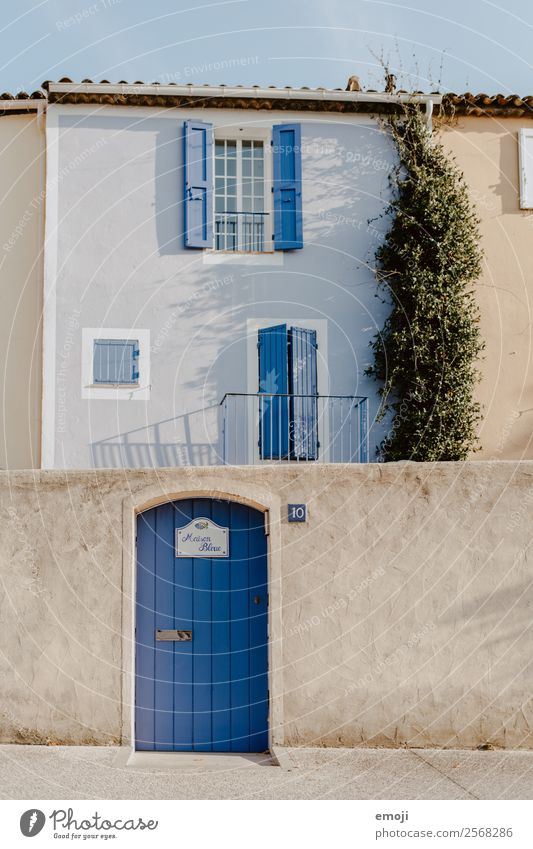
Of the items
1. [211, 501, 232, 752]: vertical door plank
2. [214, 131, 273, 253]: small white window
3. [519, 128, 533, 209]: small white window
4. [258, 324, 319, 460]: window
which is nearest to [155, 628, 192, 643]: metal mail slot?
[211, 501, 232, 752]: vertical door plank

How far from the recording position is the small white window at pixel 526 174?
14.7 meters

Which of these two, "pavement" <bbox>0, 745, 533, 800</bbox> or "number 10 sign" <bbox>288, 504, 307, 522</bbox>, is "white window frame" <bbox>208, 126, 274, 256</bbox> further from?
"pavement" <bbox>0, 745, 533, 800</bbox>

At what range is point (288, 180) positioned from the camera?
1427 centimetres

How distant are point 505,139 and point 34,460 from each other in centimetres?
805

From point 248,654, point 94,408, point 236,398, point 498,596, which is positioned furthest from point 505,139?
point 248,654

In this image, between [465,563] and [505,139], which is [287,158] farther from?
[465,563]

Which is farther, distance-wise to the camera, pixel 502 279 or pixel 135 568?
pixel 502 279

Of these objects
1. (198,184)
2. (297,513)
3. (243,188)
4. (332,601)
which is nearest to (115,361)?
(198,184)

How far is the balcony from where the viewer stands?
44.7 ft

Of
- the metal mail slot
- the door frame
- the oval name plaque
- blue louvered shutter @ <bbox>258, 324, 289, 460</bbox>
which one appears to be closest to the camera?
the door frame

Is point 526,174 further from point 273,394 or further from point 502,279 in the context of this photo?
point 273,394

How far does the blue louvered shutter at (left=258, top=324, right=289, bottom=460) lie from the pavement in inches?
207

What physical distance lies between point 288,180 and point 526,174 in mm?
3454

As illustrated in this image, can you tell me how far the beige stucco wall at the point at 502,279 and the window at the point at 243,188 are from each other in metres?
2.46
